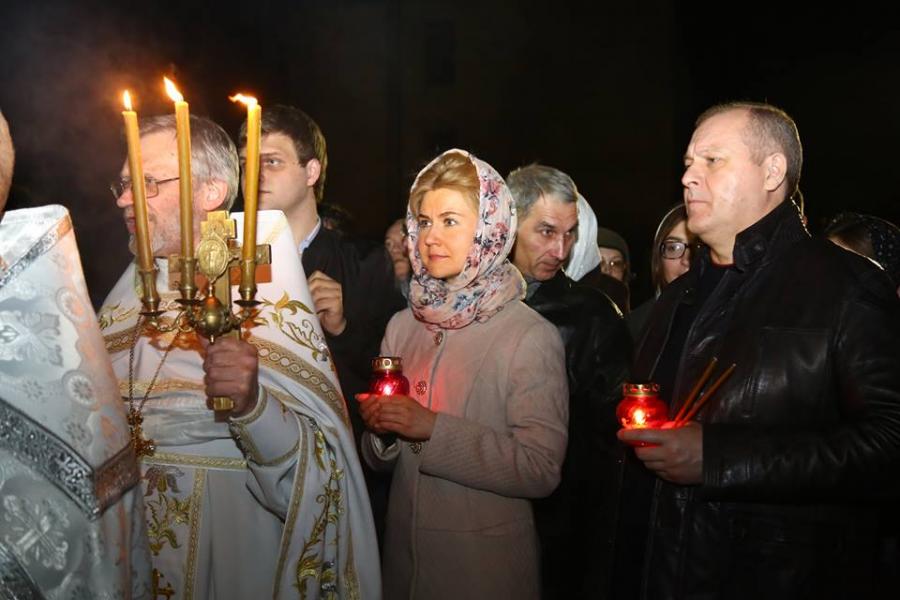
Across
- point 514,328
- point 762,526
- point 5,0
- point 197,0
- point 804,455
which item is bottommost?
point 762,526

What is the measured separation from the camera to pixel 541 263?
4.48 m

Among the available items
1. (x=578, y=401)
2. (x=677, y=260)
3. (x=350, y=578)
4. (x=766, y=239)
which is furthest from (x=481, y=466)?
(x=677, y=260)

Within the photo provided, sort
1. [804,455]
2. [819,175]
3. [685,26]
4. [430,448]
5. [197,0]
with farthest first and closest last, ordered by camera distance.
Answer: [685,26]
[819,175]
[197,0]
[430,448]
[804,455]

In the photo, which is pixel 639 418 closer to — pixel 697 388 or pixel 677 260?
pixel 697 388

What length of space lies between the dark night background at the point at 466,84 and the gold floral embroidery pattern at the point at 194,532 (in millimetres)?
4542

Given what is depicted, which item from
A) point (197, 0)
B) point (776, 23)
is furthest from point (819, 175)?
point (197, 0)

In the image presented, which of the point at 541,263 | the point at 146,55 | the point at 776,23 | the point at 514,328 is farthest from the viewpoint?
the point at 776,23

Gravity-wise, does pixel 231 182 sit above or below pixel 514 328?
above

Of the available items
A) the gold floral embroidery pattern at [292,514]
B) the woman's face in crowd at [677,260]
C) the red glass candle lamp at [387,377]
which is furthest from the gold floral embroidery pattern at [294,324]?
the woman's face in crowd at [677,260]

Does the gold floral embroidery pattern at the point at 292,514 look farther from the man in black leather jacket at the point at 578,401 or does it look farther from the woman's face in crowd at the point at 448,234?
the man in black leather jacket at the point at 578,401

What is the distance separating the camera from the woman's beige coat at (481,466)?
330cm

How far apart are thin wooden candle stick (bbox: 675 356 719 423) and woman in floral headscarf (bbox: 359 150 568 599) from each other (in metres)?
0.51

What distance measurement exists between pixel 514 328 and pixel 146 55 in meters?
8.44

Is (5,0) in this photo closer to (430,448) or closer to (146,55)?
(146,55)
